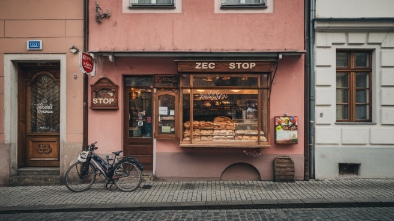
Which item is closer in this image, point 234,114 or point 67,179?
point 67,179

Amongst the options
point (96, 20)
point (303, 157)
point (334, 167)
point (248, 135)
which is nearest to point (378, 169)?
point (334, 167)

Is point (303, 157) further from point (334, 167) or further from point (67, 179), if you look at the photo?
point (67, 179)

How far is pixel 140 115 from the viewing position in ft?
30.1

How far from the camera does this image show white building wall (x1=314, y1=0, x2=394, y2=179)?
28.4 feet

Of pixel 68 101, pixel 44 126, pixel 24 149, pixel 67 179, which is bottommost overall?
pixel 67 179

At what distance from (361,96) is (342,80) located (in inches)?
29.4

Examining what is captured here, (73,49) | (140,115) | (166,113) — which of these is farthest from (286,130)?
(73,49)

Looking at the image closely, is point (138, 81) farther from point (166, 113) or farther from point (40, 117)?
point (40, 117)

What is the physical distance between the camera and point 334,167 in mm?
8688

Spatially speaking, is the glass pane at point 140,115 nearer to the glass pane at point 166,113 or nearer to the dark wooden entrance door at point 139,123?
the dark wooden entrance door at point 139,123

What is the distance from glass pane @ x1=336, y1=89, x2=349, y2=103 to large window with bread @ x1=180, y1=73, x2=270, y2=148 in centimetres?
222

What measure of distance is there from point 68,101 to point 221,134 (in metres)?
4.44

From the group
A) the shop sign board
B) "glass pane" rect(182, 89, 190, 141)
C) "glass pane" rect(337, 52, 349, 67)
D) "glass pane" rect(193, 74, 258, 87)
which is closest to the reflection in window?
"glass pane" rect(337, 52, 349, 67)

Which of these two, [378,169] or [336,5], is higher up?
[336,5]
